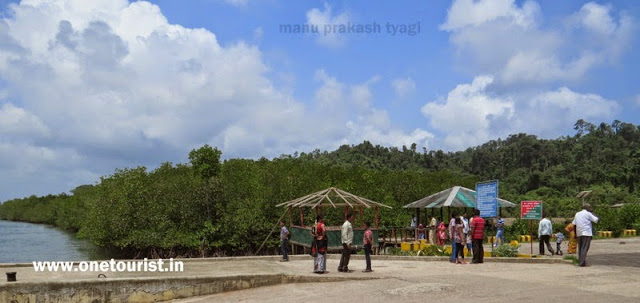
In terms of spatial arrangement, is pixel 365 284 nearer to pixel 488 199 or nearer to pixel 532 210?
pixel 488 199

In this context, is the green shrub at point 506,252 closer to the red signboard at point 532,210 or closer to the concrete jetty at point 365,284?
the concrete jetty at point 365,284

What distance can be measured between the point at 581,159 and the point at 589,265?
8496 centimetres

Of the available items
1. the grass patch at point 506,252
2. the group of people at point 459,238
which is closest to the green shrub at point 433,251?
the group of people at point 459,238

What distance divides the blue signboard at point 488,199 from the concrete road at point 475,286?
222cm

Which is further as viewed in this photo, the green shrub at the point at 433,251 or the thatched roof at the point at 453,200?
the thatched roof at the point at 453,200

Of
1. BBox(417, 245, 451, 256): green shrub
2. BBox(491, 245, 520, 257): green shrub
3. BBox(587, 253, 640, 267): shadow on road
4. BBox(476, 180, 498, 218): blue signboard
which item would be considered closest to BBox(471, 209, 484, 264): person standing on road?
BBox(491, 245, 520, 257): green shrub

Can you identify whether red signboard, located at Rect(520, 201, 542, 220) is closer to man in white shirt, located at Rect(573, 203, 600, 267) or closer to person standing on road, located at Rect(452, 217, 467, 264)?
person standing on road, located at Rect(452, 217, 467, 264)

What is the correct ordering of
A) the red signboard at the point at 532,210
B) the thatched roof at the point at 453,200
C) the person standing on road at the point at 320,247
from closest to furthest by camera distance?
the person standing on road at the point at 320,247
the red signboard at the point at 532,210
the thatched roof at the point at 453,200

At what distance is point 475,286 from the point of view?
1227cm

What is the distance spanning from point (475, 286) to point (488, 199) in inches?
261

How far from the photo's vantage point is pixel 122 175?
123 ft

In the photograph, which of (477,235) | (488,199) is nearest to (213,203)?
(488,199)

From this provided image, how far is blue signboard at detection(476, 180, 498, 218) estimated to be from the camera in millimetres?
18031

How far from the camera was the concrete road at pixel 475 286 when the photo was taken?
11.1 m
